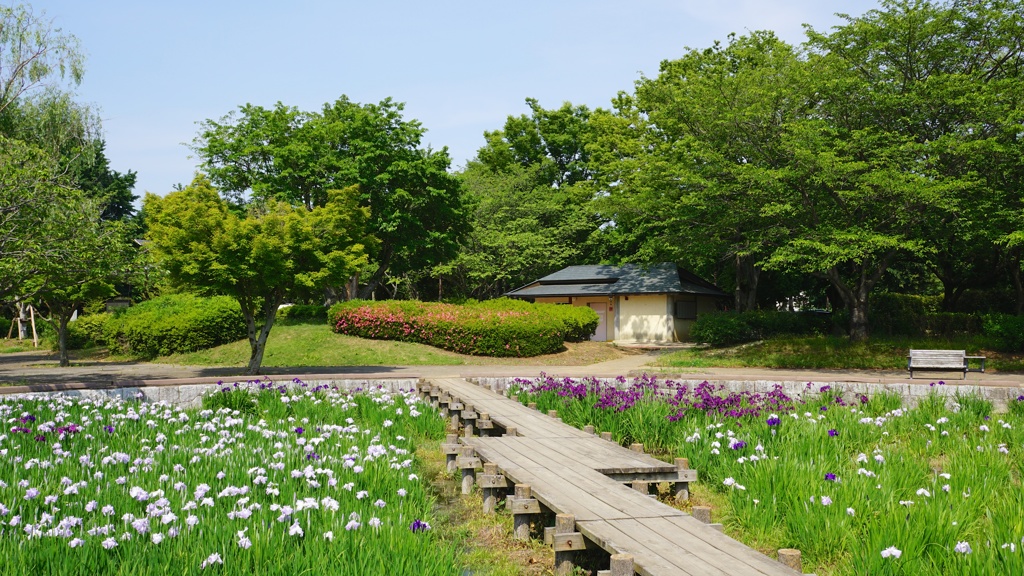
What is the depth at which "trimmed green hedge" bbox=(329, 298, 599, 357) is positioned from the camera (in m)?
22.8

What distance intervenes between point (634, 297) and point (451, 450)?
25.9 meters

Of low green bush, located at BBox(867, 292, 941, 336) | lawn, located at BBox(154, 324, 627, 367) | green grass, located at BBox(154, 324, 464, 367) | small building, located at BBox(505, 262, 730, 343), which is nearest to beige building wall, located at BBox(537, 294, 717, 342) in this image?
small building, located at BBox(505, 262, 730, 343)

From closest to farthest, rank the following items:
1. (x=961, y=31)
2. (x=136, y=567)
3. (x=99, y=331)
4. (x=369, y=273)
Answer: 1. (x=136, y=567)
2. (x=961, y=31)
3. (x=99, y=331)
4. (x=369, y=273)

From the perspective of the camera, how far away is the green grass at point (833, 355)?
65.4ft

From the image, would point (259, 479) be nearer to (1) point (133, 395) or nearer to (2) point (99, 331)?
(1) point (133, 395)

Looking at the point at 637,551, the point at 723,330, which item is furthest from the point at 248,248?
the point at 723,330

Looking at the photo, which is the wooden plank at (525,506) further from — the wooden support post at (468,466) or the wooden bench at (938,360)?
the wooden bench at (938,360)

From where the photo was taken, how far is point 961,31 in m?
21.0

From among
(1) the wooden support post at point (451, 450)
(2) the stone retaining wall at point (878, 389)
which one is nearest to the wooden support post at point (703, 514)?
(1) the wooden support post at point (451, 450)

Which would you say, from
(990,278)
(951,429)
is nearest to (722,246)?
(990,278)

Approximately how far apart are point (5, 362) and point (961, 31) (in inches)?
1304

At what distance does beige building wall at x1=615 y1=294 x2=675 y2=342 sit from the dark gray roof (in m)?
0.77

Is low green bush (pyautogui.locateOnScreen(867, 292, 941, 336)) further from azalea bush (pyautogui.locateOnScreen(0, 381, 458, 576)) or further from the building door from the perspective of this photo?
azalea bush (pyautogui.locateOnScreen(0, 381, 458, 576))

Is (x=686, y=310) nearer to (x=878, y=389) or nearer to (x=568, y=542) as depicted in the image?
(x=878, y=389)
